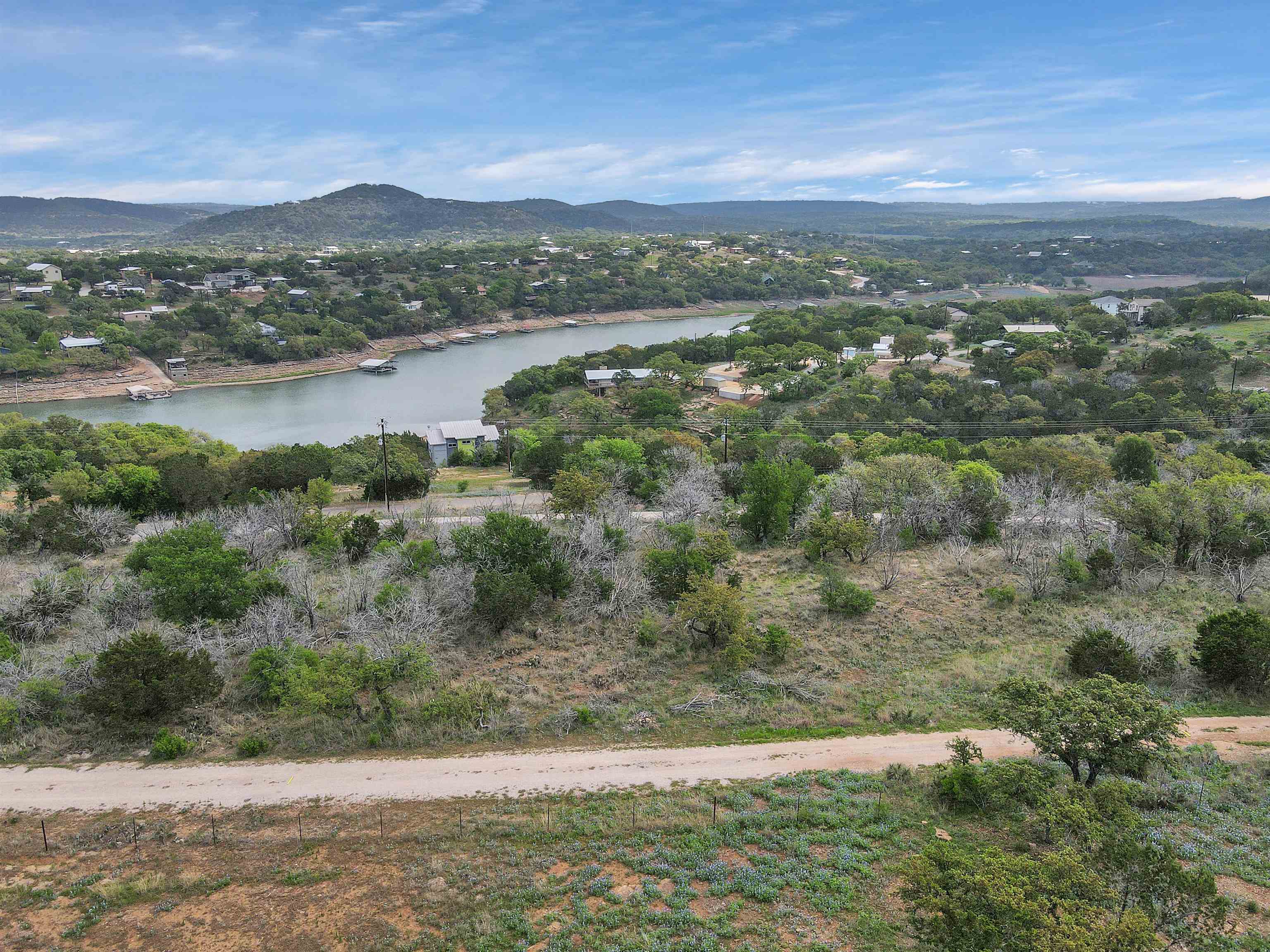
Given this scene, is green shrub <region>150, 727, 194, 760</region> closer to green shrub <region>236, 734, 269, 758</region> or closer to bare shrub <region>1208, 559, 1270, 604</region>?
green shrub <region>236, 734, 269, 758</region>

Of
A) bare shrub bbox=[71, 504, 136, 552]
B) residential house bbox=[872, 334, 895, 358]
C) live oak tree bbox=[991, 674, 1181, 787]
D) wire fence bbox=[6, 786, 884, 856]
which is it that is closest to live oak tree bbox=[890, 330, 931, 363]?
residential house bbox=[872, 334, 895, 358]

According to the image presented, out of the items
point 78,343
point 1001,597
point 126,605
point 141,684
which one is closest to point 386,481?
point 126,605

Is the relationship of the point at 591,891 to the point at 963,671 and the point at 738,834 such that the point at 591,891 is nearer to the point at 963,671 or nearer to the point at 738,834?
the point at 738,834

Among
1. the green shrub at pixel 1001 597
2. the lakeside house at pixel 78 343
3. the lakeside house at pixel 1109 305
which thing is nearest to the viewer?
the green shrub at pixel 1001 597

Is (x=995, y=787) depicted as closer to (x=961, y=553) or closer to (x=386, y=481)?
(x=961, y=553)

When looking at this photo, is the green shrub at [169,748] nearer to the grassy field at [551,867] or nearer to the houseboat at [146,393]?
the grassy field at [551,867]

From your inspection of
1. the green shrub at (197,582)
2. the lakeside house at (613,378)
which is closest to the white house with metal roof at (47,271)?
the lakeside house at (613,378)

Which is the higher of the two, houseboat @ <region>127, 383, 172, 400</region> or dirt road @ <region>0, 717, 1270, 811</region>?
houseboat @ <region>127, 383, 172, 400</region>

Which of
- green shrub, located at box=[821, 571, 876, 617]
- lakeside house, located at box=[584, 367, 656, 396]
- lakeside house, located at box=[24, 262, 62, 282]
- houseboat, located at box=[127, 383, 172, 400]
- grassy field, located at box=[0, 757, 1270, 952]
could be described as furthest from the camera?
lakeside house, located at box=[24, 262, 62, 282]
